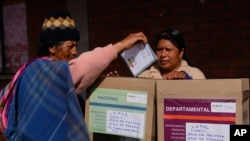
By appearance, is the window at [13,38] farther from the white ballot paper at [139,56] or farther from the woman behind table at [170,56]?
the white ballot paper at [139,56]

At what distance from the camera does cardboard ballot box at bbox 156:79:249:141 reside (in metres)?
1.86

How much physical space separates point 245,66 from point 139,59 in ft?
7.05

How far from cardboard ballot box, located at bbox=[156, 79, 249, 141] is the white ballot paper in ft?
0.50

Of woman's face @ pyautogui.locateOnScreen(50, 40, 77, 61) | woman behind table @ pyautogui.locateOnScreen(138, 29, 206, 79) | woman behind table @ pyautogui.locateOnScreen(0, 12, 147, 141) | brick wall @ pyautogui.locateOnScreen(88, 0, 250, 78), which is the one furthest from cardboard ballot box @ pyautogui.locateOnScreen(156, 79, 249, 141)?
brick wall @ pyautogui.locateOnScreen(88, 0, 250, 78)

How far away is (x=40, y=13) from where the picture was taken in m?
5.34

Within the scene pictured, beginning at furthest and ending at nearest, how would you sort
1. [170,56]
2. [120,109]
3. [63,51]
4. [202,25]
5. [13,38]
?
[13,38]
[202,25]
[170,56]
[63,51]
[120,109]

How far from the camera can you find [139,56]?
213cm

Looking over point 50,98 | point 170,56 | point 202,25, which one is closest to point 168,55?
point 170,56

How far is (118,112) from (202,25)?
2348 millimetres

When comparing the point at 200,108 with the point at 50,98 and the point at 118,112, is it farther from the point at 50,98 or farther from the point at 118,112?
the point at 50,98

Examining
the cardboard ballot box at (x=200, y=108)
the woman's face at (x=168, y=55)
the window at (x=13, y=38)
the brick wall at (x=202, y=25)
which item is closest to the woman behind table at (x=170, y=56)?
the woman's face at (x=168, y=55)

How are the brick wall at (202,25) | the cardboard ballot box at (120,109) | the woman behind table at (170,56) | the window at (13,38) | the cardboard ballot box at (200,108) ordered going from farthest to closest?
the window at (13,38)
the brick wall at (202,25)
the woman behind table at (170,56)
the cardboard ballot box at (120,109)
the cardboard ballot box at (200,108)

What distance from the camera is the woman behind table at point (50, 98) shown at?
6.30ft

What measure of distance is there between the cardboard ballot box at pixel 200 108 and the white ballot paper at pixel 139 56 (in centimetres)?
15
